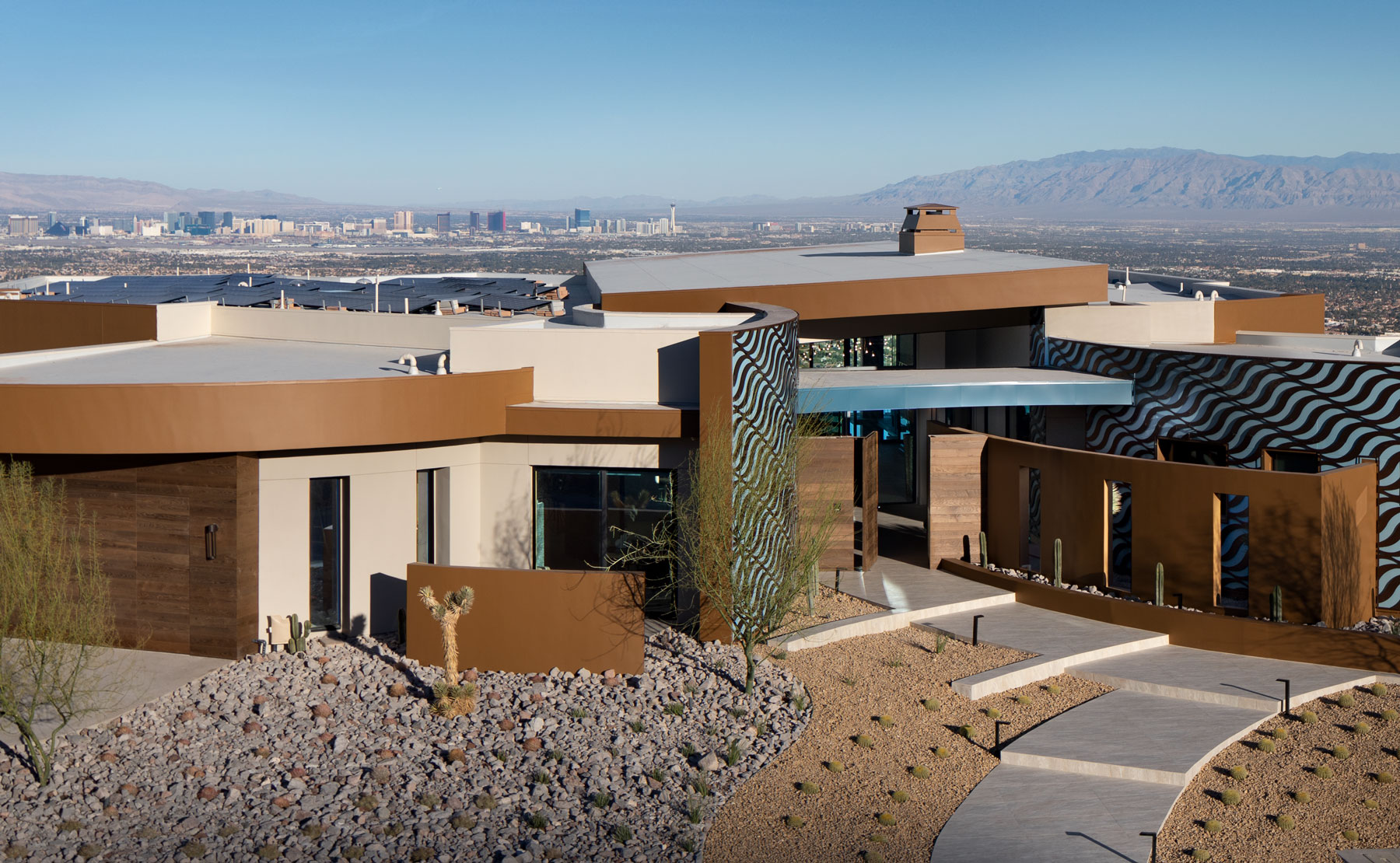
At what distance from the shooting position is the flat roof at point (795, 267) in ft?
84.7

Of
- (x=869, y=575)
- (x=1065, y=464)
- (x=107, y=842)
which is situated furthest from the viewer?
(x=869, y=575)

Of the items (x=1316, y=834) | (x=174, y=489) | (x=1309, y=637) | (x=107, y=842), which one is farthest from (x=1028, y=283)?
(x=107, y=842)

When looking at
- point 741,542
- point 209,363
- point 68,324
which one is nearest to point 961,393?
point 741,542

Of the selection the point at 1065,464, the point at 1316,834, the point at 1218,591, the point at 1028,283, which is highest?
the point at 1028,283

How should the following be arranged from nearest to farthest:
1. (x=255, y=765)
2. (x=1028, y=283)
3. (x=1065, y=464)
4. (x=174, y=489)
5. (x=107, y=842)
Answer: (x=107, y=842) < (x=255, y=765) < (x=174, y=489) < (x=1065, y=464) < (x=1028, y=283)

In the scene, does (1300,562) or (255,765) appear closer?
(255,765)

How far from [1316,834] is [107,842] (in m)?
12.4

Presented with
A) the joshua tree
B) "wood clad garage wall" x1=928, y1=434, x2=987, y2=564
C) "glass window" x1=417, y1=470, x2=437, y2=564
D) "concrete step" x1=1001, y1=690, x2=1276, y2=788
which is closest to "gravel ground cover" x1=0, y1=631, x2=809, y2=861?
the joshua tree

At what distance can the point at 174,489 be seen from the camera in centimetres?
1716

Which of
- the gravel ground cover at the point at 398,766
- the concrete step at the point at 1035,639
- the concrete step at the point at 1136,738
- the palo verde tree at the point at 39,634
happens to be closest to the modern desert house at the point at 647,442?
the concrete step at the point at 1035,639

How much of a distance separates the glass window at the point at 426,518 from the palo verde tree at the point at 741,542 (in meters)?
2.88

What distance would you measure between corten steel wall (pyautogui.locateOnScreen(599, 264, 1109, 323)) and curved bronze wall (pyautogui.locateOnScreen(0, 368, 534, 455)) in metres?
8.29

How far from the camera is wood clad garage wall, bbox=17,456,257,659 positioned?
17.0 m

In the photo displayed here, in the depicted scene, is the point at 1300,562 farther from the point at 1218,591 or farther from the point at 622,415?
the point at 622,415
